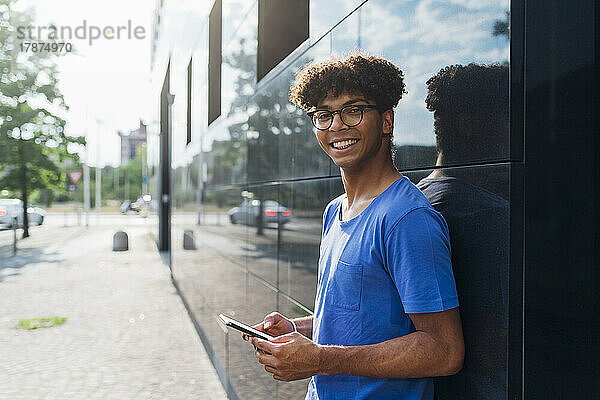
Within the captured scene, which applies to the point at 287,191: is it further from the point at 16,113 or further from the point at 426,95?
the point at 16,113

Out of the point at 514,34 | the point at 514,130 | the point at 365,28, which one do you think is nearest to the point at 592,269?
the point at 514,130

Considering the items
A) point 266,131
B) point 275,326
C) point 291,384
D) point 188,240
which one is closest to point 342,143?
point 275,326

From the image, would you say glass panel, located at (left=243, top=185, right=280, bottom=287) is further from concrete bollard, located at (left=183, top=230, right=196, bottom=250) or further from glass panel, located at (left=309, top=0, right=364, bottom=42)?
concrete bollard, located at (left=183, top=230, right=196, bottom=250)

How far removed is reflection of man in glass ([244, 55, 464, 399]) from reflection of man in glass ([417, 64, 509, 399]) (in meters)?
0.12

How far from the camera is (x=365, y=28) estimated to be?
284 centimetres

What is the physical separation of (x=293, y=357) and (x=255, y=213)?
3.84m

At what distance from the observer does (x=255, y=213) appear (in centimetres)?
559

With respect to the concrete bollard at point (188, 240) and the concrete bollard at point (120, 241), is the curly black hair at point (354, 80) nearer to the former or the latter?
the concrete bollard at point (188, 240)

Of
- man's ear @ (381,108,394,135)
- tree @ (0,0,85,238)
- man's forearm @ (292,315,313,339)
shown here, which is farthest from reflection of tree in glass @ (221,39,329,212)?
tree @ (0,0,85,238)

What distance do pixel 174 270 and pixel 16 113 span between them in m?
14.9

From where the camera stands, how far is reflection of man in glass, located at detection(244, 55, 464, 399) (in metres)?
1.74

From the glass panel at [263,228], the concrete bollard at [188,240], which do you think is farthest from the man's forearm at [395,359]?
the concrete bollard at [188,240]

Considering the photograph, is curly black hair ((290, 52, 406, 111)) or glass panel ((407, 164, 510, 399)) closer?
glass panel ((407, 164, 510, 399))

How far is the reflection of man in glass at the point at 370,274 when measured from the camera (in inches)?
68.6
